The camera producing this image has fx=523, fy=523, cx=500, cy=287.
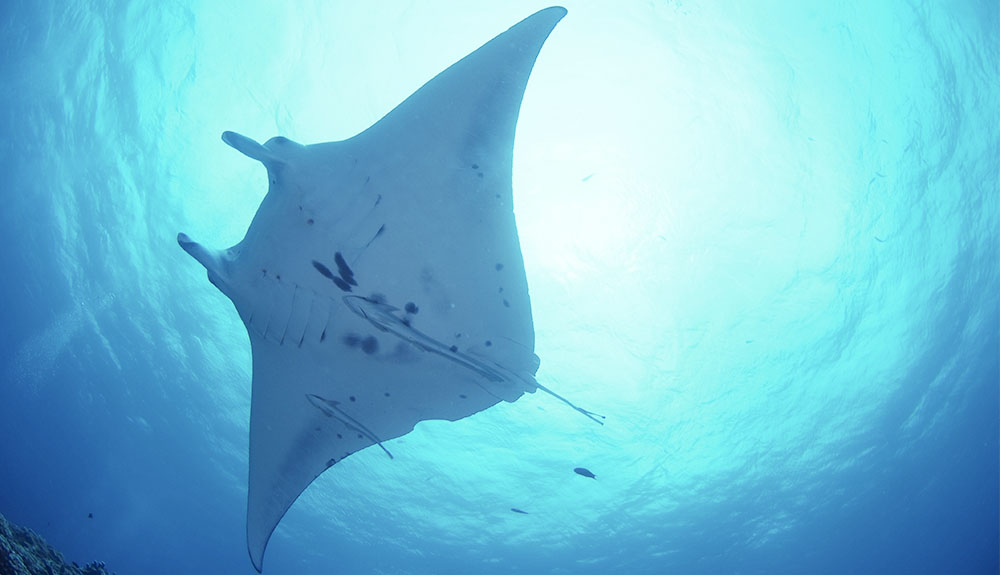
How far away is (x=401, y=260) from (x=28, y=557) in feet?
18.3

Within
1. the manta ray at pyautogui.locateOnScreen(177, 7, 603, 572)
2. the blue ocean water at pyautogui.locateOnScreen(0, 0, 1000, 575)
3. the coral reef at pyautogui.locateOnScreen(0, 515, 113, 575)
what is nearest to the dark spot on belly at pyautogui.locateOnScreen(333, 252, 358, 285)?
the manta ray at pyautogui.locateOnScreen(177, 7, 603, 572)

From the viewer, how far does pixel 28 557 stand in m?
5.38

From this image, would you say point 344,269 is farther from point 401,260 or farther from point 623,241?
point 623,241

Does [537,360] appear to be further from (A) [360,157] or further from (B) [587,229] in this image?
(B) [587,229]

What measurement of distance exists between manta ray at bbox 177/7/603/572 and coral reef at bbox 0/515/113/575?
2874mm

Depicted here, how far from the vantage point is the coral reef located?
461 cm

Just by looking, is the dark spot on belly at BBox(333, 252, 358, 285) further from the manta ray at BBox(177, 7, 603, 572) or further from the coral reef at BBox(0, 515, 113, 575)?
the coral reef at BBox(0, 515, 113, 575)

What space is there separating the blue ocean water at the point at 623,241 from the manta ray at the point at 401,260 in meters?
5.99

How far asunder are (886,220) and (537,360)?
1136 centimetres

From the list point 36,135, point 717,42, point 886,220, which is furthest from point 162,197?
point 886,220

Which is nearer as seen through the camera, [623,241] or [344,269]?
[344,269]

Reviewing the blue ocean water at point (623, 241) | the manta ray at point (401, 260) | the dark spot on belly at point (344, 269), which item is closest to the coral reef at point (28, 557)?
the manta ray at point (401, 260)

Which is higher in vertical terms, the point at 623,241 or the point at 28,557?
the point at 623,241

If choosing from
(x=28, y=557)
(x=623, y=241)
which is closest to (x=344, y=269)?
(x=28, y=557)
